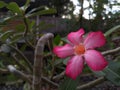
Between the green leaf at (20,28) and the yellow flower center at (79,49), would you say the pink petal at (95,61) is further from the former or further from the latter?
the green leaf at (20,28)

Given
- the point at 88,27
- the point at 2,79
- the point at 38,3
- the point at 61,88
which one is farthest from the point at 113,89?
the point at 38,3

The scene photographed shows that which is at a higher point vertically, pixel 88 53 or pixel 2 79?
pixel 88 53

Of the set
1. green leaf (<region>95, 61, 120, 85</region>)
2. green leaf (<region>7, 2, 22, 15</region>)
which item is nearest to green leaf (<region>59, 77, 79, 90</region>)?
green leaf (<region>95, 61, 120, 85</region>)

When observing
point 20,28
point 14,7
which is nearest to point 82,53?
point 14,7

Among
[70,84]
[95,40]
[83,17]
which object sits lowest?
[83,17]

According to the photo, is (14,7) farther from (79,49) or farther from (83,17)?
(83,17)

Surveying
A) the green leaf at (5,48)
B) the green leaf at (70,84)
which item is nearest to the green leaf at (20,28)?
the green leaf at (5,48)

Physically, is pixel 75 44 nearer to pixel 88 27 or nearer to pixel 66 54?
pixel 66 54
